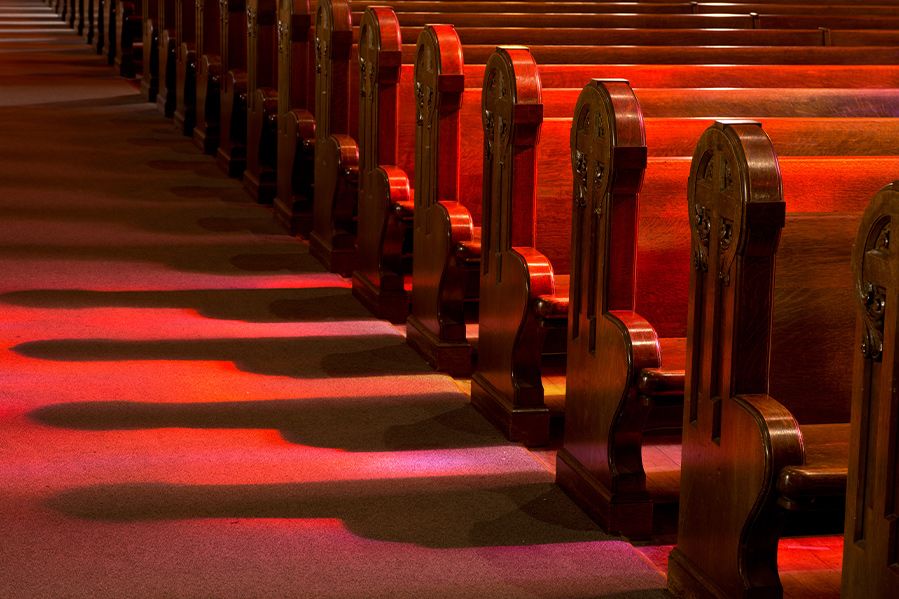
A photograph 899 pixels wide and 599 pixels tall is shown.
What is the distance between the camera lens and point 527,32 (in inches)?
214

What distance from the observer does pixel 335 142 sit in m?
5.47

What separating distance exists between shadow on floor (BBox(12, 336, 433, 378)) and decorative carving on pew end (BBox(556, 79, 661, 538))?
1.11 metres

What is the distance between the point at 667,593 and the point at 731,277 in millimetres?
685

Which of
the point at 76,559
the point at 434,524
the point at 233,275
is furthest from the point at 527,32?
the point at 76,559

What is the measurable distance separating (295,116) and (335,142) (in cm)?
62

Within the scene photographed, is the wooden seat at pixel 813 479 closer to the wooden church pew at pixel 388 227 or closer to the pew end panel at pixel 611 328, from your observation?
the pew end panel at pixel 611 328

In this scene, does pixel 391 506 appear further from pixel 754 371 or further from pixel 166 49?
pixel 166 49

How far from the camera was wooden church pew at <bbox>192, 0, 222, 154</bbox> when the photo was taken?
26.0ft

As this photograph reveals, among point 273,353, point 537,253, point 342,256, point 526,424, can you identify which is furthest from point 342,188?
point 526,424

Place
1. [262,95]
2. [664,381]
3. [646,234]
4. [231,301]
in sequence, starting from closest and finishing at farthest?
1. [664,381]
2. [646,234]
3. [231,301]
4. [262,95]

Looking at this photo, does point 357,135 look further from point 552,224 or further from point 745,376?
point 745,376

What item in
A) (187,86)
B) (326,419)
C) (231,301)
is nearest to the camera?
(326,419)

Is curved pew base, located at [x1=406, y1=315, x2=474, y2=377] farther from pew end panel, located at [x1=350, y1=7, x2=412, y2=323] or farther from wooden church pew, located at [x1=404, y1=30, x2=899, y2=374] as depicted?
pew end panel, located at [x1=350, y1=7, x2=412, y2=323]

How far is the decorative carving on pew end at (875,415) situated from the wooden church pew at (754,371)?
0.22 meters
